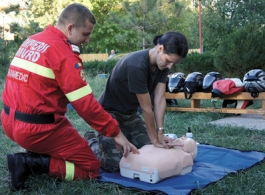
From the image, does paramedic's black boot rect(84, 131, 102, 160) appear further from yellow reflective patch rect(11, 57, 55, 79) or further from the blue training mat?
yellow reflective patch rect(11, 57, 55, 79)

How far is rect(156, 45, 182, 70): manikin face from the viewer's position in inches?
123

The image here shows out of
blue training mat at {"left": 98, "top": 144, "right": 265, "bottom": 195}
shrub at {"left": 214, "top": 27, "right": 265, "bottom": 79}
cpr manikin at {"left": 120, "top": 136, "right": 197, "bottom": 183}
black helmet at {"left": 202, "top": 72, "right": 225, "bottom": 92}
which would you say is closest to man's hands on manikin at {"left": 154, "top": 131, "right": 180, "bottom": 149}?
cpr manikin at {"left": 120, "top": 136, "right": 197, "bottom": 183}

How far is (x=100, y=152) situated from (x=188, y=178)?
986mm

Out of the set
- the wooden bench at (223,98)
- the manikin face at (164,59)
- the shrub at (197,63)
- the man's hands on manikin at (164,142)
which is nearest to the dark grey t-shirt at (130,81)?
the manikin face at (164,59)

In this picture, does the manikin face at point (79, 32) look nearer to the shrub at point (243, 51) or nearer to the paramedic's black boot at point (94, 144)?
the paramedic's black boot at point (94, 144)

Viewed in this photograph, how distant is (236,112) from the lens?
6152mm

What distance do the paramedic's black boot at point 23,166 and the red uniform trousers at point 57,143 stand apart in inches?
2.0

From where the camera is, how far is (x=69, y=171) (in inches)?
122

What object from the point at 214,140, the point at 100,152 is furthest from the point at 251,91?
the point at 100,152

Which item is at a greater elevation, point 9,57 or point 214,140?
point 9,57

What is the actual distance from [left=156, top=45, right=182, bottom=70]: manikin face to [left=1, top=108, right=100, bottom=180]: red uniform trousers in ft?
3.24

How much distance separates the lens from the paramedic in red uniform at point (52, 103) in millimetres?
2777

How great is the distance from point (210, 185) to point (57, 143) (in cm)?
132

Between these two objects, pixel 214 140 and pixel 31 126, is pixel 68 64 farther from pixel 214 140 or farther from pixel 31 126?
pixel 214 140
